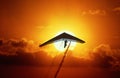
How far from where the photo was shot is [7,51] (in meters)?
4.16

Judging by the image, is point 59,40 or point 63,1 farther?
point 63,1

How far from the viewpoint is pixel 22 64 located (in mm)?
4164

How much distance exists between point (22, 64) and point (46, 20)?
2.30 feet

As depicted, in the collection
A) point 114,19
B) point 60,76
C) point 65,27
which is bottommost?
point 60,76

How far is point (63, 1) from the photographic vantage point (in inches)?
169

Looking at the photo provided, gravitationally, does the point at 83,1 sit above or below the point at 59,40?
above

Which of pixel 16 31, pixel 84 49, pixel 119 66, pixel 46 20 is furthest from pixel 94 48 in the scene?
pixel 16 31

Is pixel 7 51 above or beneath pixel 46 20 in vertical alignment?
beneath

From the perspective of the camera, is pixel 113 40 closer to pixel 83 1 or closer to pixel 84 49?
pixel 84 49

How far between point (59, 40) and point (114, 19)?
2.90 feet

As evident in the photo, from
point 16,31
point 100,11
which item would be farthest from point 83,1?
point 16,31

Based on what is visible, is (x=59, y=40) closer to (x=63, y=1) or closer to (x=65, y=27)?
(x=65, y=27)

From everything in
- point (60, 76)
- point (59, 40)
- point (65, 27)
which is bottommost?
point (60, 76)

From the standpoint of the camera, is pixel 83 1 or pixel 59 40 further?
pixel 83 1
